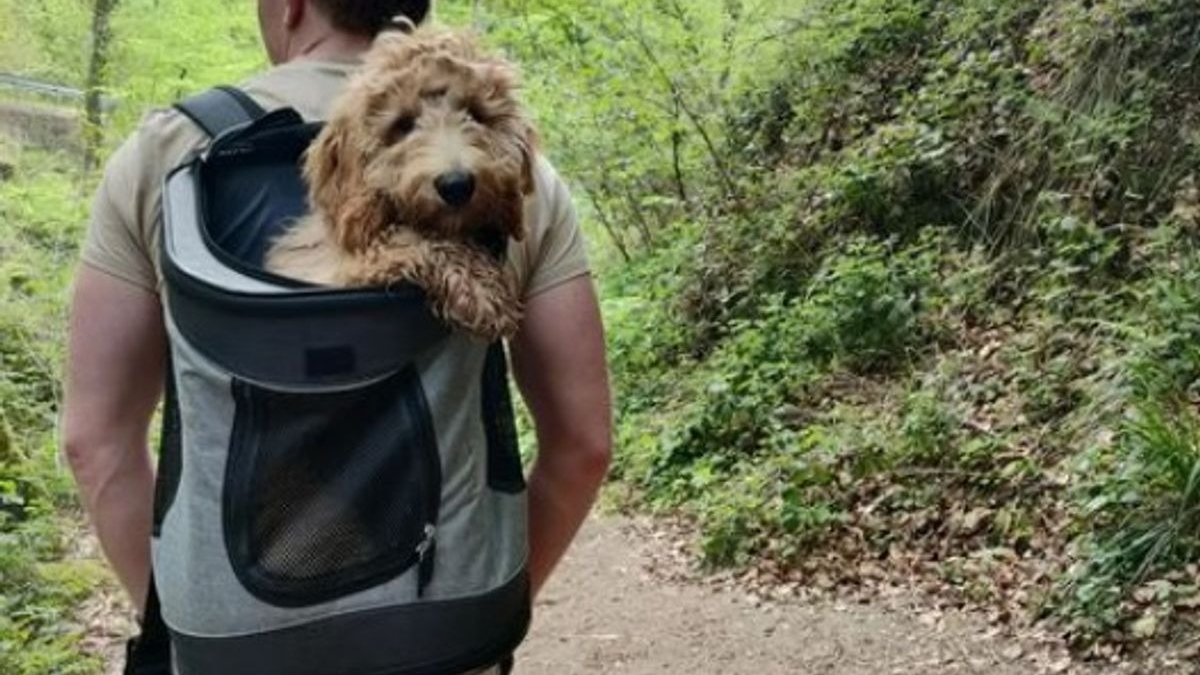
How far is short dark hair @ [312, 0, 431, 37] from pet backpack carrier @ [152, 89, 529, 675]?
0.32 m

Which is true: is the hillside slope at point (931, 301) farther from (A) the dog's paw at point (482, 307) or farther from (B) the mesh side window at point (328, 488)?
(B) the mesh side window at point (328, 488)

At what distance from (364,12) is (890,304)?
727cm

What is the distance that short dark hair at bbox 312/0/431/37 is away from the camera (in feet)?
6.57

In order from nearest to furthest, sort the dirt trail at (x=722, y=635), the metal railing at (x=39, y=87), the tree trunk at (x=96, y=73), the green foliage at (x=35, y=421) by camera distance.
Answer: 1. the dirt trail at (x=722, y=635)
2. the green foliage at (x=35, y=421)
3. the tree trunk at (x=96, y=73)
4. the metal railing at (x=39, y=87)

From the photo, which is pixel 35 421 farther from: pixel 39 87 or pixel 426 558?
pixel 39 87

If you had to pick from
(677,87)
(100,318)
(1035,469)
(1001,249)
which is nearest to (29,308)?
(677,87)

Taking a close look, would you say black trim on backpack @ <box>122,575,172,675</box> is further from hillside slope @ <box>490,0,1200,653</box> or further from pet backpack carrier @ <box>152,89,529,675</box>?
hillside slope @ <box>490,0,1200,653</box>

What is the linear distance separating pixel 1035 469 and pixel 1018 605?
1029mm

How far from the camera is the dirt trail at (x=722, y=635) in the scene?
5.51 m

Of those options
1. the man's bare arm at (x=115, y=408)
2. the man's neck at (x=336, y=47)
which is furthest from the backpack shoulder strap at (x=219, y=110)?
the man's bare arm at (x=115, y=408)

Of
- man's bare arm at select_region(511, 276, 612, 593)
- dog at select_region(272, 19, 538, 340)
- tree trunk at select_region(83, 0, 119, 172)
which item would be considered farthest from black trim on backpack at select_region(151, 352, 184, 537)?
tree trunk at select_region(83, 0, 119, 172)

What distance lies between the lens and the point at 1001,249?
8.80 metres

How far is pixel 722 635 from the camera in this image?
625 cm

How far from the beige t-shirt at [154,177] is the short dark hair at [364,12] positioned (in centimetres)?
6
